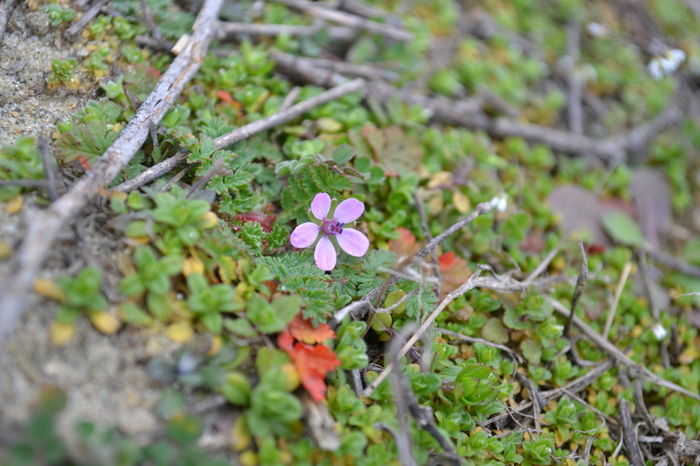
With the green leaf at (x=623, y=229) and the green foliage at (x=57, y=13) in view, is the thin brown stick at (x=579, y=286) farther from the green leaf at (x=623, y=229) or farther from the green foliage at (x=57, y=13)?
the green foliage at (x=57, y=13)

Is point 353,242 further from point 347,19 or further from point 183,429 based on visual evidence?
point 347,19

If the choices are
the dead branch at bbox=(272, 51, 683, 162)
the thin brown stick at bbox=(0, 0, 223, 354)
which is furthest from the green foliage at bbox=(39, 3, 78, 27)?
the dead branch at bbox=(272, 51, 683, 162)

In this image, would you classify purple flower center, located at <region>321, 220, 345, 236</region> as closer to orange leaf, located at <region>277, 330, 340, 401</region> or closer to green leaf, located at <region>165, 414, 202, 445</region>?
orange leaf, located at <region>277, 330, 340, 401</region>

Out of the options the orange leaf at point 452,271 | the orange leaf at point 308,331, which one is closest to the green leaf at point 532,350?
the orange leaf at point 452,271

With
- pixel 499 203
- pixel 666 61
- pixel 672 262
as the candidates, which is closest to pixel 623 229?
pixel 672 262

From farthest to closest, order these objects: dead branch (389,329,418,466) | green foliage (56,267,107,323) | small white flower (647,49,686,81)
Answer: small white flower (647,49,686,81) → dead branch (389,329,418,466) → green foliage (56,267,107,323)

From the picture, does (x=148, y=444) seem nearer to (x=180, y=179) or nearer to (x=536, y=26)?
(x=180, y=179)
